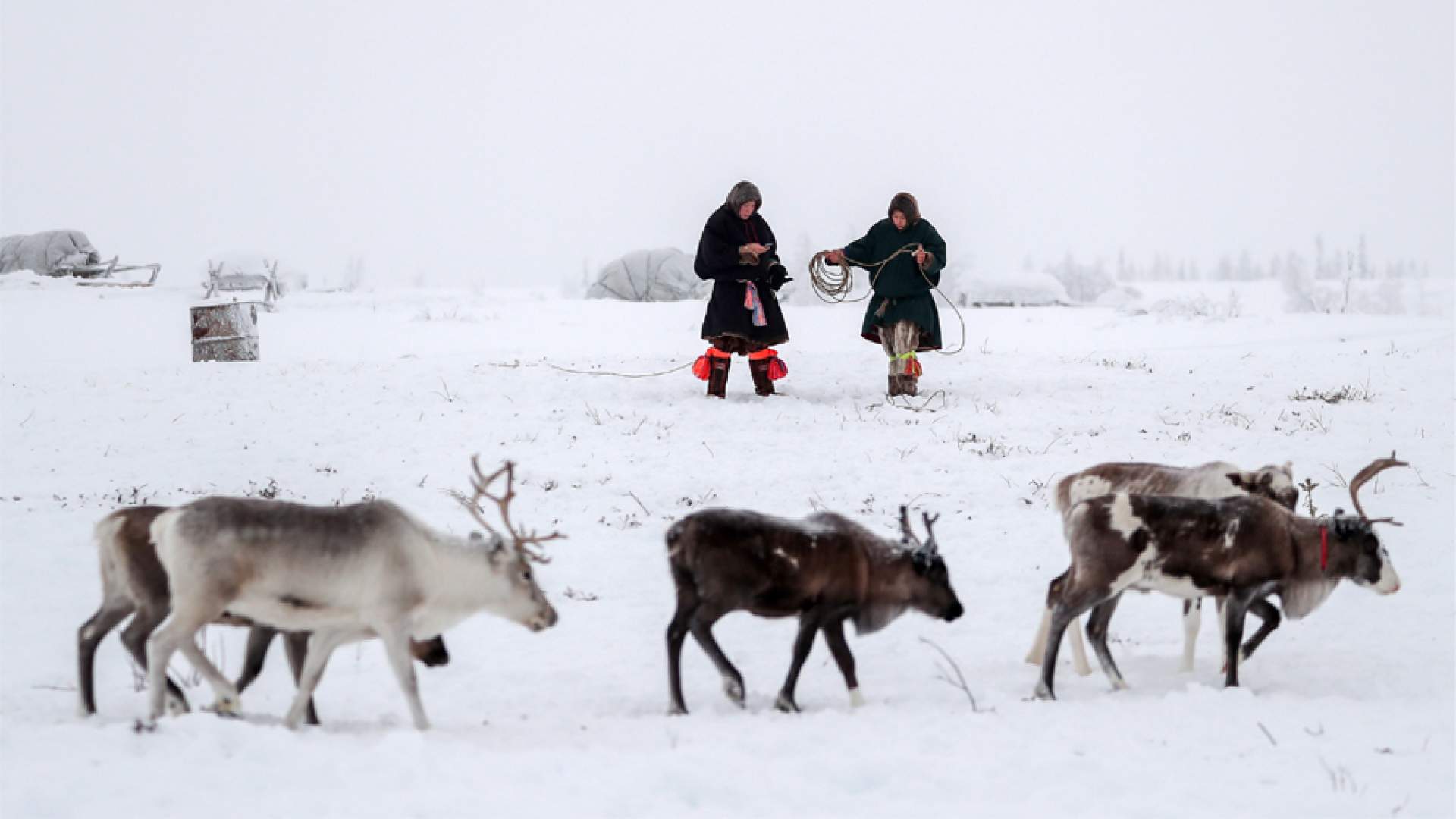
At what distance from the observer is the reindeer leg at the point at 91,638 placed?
18.9 feet

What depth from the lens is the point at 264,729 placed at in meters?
5.23

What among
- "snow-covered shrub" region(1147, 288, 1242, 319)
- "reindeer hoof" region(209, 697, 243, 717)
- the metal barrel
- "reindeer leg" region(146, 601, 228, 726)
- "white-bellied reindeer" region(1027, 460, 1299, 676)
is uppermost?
"snow-covered shrub" region(1147, 288, 1242, 319)

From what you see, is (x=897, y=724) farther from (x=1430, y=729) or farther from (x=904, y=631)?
(x=1430, y=729)

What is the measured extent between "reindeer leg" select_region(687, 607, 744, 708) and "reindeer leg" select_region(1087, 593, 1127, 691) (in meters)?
2.03

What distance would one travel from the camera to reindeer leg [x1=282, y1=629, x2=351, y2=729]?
5.66 meters

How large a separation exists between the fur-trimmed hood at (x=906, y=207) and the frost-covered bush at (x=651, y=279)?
68.8ft

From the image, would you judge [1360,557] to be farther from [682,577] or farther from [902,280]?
[902,280]

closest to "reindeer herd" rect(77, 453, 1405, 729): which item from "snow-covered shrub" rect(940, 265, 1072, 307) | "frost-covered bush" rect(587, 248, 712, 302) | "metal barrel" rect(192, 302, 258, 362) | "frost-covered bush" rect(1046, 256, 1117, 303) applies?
"metal barrel" rect(192, 302, 258, 362)

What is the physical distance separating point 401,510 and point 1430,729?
5.07 metres

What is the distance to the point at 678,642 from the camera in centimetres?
628

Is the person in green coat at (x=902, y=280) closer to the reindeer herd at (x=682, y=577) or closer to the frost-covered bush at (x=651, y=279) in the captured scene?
the reindeer herd at (x=682, y=577)

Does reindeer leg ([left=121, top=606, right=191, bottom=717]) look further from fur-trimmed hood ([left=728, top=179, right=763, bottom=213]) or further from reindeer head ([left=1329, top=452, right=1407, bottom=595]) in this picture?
fur-trimmed hood ([left=728, top=179, right=763, bottom=213])

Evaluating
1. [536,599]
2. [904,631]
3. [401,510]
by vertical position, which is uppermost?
[401,510]

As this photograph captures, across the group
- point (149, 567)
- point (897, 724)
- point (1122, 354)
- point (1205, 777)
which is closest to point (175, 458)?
point (149, 567)
